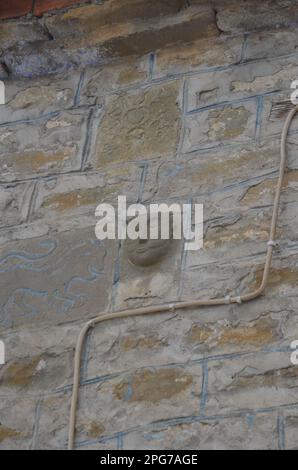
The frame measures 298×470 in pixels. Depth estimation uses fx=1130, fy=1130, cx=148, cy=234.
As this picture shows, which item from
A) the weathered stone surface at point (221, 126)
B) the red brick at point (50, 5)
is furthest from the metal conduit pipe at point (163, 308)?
the red brick at point (50, 5)

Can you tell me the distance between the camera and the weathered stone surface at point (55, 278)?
3.13m

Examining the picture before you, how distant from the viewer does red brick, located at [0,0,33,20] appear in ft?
12.0

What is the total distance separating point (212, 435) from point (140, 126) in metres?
1.11

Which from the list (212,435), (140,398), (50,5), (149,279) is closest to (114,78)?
(50,5)

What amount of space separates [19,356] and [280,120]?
3.33 ft

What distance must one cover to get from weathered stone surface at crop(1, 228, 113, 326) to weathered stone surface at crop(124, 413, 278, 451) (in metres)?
0.43

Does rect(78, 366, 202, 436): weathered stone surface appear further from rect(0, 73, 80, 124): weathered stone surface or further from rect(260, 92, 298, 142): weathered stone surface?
rect(0, 73, 80, 124): weathered stone surface

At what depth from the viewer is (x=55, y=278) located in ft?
10.6

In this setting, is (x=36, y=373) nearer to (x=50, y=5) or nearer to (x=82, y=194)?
(x=82, y=194)

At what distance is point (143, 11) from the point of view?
360cm

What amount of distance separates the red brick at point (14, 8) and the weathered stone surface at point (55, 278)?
816mm

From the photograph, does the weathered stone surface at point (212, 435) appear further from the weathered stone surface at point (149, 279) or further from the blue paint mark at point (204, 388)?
the weathered stone surface at point (149, 279)
